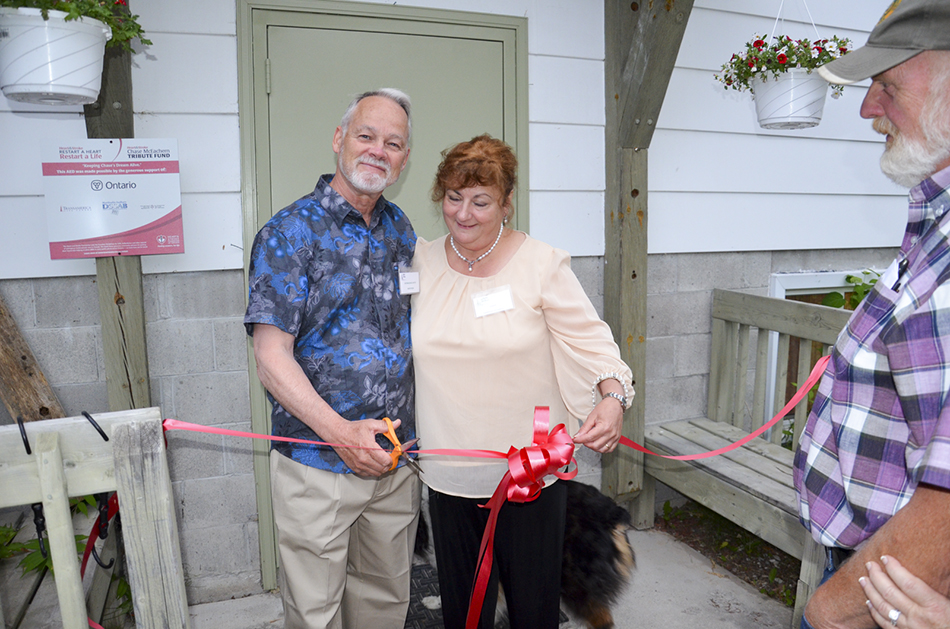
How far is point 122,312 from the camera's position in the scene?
2.49 m

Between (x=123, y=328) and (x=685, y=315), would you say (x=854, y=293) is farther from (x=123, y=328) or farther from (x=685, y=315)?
(x=123, y=328)

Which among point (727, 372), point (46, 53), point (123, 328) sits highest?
point (46, 53)

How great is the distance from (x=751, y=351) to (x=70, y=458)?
3.51 m

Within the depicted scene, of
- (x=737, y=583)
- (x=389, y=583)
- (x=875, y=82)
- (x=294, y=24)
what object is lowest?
(x=737, y=583)

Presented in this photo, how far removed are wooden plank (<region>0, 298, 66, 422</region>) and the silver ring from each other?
260cm

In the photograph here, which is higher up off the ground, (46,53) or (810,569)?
(46,53)

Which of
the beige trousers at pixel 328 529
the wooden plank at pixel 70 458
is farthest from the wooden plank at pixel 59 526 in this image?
the beige trousers at pixel 328 529

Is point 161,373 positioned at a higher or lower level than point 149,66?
lower

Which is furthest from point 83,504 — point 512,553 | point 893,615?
point 893,615

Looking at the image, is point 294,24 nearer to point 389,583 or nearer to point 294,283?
point 294,283

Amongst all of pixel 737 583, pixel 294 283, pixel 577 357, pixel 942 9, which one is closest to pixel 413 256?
pixel 294 283

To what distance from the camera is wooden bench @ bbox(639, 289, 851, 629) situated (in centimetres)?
269

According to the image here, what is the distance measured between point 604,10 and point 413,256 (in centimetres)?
187

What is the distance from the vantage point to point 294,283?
169 cm
